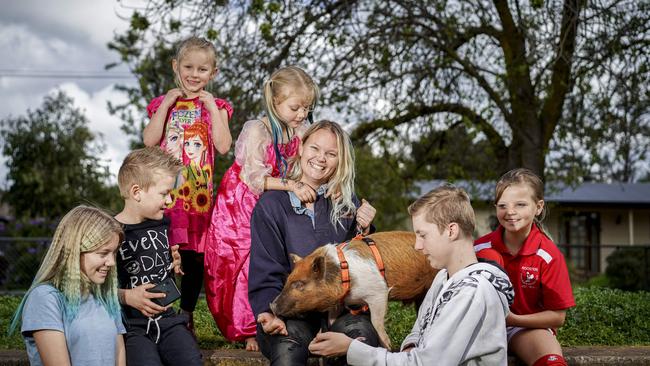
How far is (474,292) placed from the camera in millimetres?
3201

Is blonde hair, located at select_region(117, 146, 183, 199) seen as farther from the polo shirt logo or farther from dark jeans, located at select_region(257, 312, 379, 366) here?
the polo shirt logo

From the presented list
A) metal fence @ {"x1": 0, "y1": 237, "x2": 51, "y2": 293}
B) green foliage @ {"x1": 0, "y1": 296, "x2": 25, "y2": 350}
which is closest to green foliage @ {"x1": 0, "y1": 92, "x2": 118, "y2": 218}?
metal fence @ {"x1": 0, "y1": 237, "x2": 51, "y2": 293}

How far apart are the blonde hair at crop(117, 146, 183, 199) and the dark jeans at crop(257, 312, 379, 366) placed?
3.55 ft

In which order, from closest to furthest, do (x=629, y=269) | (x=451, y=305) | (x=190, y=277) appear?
(x=451, y=305) → (x=190, y=277) → (x=629, y=269)

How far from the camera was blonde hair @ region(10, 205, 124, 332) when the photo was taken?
3551 mm

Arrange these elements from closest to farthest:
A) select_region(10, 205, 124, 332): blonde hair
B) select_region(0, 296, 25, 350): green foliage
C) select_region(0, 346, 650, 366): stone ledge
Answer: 1. select_region(10, 205, 124, 332): blonde hair
2. select_region(0, 346, 650, 366): stone ledge
3. select_region(0, 296, 25, 350): green foliage

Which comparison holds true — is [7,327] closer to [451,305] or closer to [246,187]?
[246,187]

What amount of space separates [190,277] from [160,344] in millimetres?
1163

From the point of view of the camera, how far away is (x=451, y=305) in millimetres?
3189

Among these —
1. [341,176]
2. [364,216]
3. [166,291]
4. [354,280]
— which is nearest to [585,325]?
[364,216]

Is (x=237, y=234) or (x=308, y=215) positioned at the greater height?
(x=308, y=215)

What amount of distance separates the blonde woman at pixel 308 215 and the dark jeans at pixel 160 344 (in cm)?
39

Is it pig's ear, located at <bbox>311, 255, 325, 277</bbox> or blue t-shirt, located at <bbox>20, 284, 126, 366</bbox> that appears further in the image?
pig's ear, located at <bbox>311, 255, 325, 277</bbox>

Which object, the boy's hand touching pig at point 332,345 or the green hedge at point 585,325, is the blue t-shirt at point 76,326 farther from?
the green hedge at point 585,325
